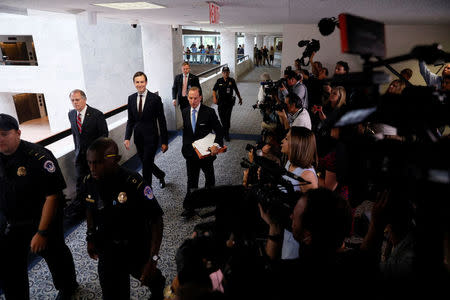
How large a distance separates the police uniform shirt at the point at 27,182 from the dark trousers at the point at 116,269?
2.29ft

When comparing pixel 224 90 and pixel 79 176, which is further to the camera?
pixel 224 90

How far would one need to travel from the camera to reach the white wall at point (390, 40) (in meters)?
6.45

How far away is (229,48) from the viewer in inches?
596

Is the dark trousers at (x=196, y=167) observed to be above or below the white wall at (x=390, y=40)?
below

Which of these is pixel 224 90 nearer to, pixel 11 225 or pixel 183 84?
pixel 183 84

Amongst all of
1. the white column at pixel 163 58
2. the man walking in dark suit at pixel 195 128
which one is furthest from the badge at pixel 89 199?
the white column at pixel 163 58

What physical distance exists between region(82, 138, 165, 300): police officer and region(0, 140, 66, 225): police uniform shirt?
0.38 metres

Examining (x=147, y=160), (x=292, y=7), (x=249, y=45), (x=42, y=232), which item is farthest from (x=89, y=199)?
(x=249, y=45)

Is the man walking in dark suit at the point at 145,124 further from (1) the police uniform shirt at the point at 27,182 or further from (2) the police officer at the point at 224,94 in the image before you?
(2) the police officer at the point at 224,94

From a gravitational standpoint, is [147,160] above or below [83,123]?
below

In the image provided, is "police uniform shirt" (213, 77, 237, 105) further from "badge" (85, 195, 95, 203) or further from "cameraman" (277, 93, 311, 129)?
"badge" (85, 195, 95, 203)

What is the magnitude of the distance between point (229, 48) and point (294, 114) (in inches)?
502

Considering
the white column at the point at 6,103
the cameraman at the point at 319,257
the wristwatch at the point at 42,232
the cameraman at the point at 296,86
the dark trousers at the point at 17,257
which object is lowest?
the white column at the point at 6,103

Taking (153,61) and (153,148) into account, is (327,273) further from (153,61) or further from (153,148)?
(153,61)
